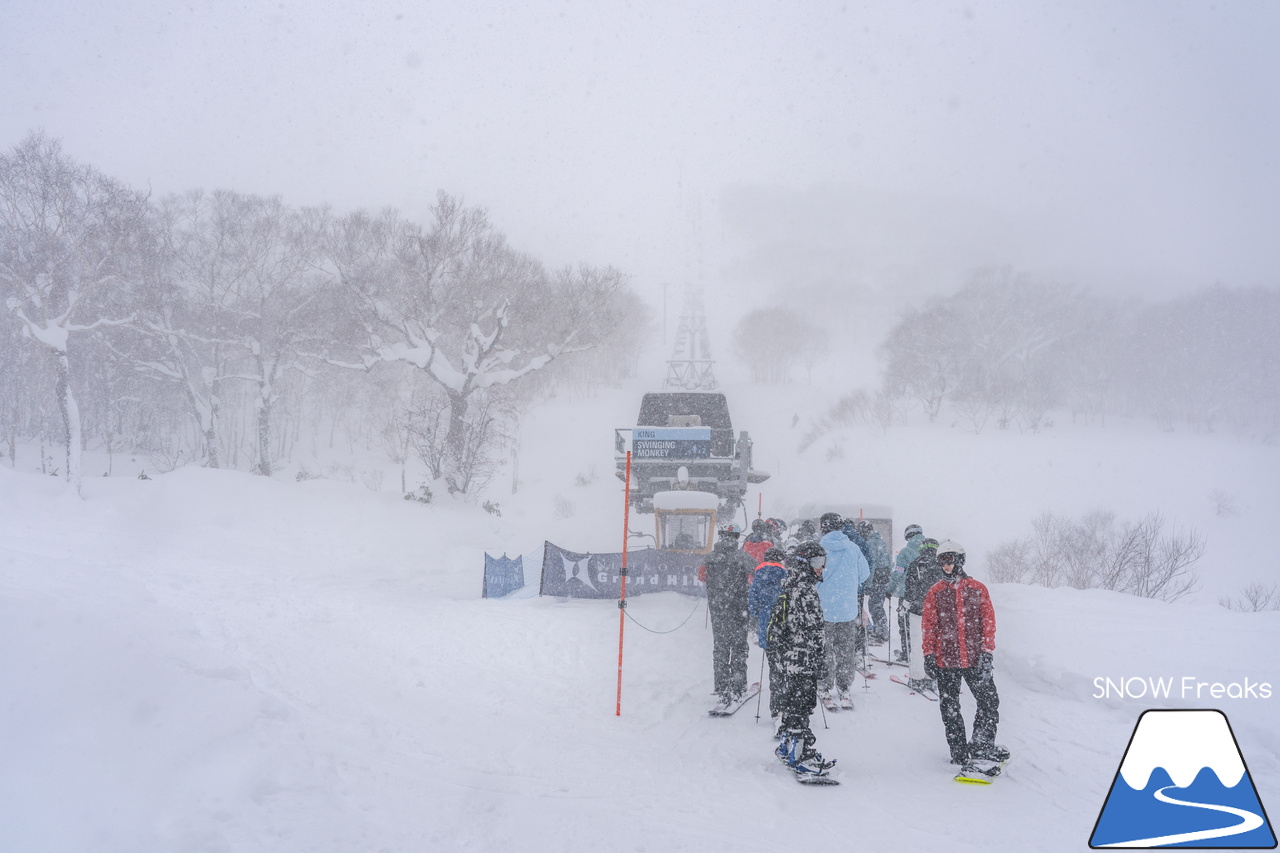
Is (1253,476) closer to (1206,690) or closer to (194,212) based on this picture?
(1206,690)

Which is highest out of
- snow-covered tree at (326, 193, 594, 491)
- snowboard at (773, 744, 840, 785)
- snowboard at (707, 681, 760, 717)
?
snow-covered tree at (326, 193, 594, 491)

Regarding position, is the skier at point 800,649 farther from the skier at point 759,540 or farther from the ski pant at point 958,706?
the skier at point 759,540

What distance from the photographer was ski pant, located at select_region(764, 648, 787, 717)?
17.7ft

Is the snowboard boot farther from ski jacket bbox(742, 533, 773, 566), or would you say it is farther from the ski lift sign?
the ski lift sign

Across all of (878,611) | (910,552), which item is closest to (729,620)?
(910,552)

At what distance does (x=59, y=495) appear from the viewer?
665 inches

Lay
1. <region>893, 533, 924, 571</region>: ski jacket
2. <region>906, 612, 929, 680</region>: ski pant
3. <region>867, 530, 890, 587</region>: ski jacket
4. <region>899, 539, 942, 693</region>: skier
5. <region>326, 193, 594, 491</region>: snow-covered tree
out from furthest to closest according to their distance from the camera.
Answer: <region>326, 193, 594, 491</region>: snow-covered tree
<region>867, 530, 890, 587</region>: ski jacket
<region>893, 533, 924, 571</region>: ski jacket
<region>906, 612, 929, 680</region>: ski pant
<region>899, 539, 942, 693</region>: skier

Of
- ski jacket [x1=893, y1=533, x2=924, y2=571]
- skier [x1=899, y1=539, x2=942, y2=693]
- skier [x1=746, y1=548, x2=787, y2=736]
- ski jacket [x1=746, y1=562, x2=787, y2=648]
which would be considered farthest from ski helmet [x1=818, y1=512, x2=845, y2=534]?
ski jacket [x1=893, y1=533, x2=924, y2=571]

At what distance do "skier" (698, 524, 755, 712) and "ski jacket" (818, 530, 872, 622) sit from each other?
85 centimetres

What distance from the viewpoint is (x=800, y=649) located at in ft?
17.2

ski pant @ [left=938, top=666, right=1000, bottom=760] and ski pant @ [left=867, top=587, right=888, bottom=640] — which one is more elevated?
ski pant @ [left=938, top=666, right=1000, bottom=760]

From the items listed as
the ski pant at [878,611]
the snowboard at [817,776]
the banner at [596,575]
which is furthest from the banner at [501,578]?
the snowboard at [817,776]

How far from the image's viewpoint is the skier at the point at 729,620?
6.77 metres

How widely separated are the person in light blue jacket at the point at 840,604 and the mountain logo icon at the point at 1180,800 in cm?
249
